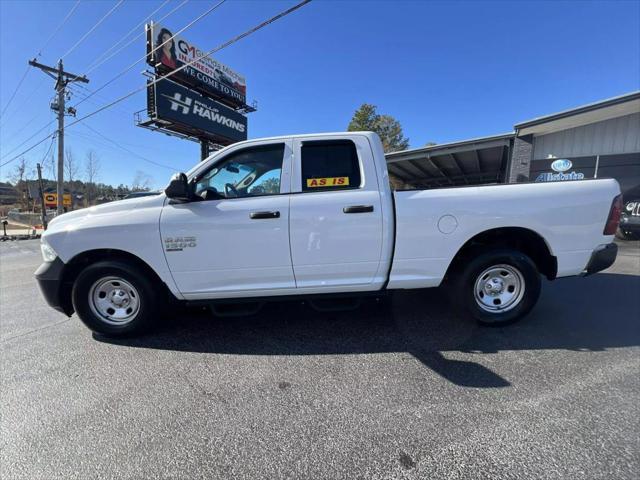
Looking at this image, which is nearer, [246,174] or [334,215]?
[334,215]

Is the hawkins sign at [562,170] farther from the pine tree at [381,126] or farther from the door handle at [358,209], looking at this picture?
the pine tree at [381,126]

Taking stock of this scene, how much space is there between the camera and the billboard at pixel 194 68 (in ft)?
57.6

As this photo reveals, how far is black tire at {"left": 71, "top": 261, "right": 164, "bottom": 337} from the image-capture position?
297 cm

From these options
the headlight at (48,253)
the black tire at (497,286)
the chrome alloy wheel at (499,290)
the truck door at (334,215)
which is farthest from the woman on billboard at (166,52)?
the chrome alloy wheel at (499,290)

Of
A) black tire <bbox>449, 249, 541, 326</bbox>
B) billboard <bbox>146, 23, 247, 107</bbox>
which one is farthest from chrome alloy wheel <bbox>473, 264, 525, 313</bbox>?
billboard <bbox>146, 23, 247, 107</bbox>

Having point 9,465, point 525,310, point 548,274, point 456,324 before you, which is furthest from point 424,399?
point 9,465

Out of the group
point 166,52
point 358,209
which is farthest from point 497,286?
point 166,52

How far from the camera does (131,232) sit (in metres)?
2.91

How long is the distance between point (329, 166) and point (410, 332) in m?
1.98

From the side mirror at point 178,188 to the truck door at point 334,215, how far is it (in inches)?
41.1

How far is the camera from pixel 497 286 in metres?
3.21

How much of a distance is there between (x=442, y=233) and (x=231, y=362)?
2416 millimetres

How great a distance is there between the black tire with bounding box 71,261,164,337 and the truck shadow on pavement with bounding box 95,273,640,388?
0.53ft

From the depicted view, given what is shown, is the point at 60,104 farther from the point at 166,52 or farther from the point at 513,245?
the point at 513,245
